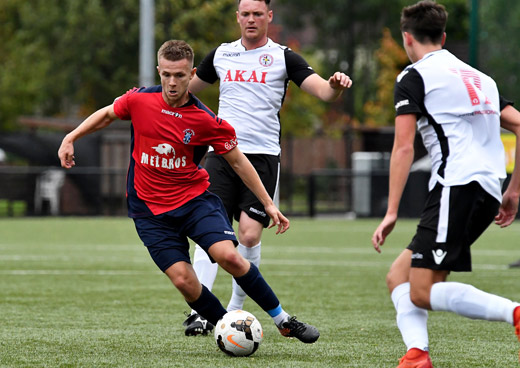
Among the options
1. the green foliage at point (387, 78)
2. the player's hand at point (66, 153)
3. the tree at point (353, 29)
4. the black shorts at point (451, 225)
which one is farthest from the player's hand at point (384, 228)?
the tree at point (353, 29)

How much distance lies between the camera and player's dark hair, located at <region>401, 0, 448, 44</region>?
4.75 m

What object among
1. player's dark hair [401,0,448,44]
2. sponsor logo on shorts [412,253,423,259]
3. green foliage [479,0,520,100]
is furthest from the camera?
green foliage [479,0,520,100]

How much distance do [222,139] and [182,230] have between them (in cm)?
60

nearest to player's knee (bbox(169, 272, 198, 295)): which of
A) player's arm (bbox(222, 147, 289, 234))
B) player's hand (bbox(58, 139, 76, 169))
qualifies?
player's arm (bbox(222, 147, 289, 234))

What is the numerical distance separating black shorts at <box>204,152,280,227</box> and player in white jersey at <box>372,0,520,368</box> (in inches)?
80.1

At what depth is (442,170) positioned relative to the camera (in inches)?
184

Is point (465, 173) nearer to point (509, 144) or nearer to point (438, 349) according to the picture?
point (438, 349)

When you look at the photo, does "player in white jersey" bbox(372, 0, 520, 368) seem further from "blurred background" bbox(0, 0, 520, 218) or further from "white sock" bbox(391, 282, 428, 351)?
"blurred background" bbox(0, 0, 520, 218)

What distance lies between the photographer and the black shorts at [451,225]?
4.55 metres

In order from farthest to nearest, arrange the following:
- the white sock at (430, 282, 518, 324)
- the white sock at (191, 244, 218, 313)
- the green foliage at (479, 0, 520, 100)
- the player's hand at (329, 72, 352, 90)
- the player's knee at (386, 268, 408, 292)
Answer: the green foliage at (479, 0, 520, 100) < the white sock at (191, 244, 218, 313) < the player's hand at (329, 72, 352, 90) < the player's knee at (386, 268, 408, 292) < the white sock at (430, 282, 518, 324)

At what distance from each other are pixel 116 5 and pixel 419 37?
94.7ft

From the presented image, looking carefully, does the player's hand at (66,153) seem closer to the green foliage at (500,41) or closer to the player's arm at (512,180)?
the player's arm at (512,180)

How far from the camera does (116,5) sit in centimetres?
3259

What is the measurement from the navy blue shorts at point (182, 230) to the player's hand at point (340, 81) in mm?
1098
